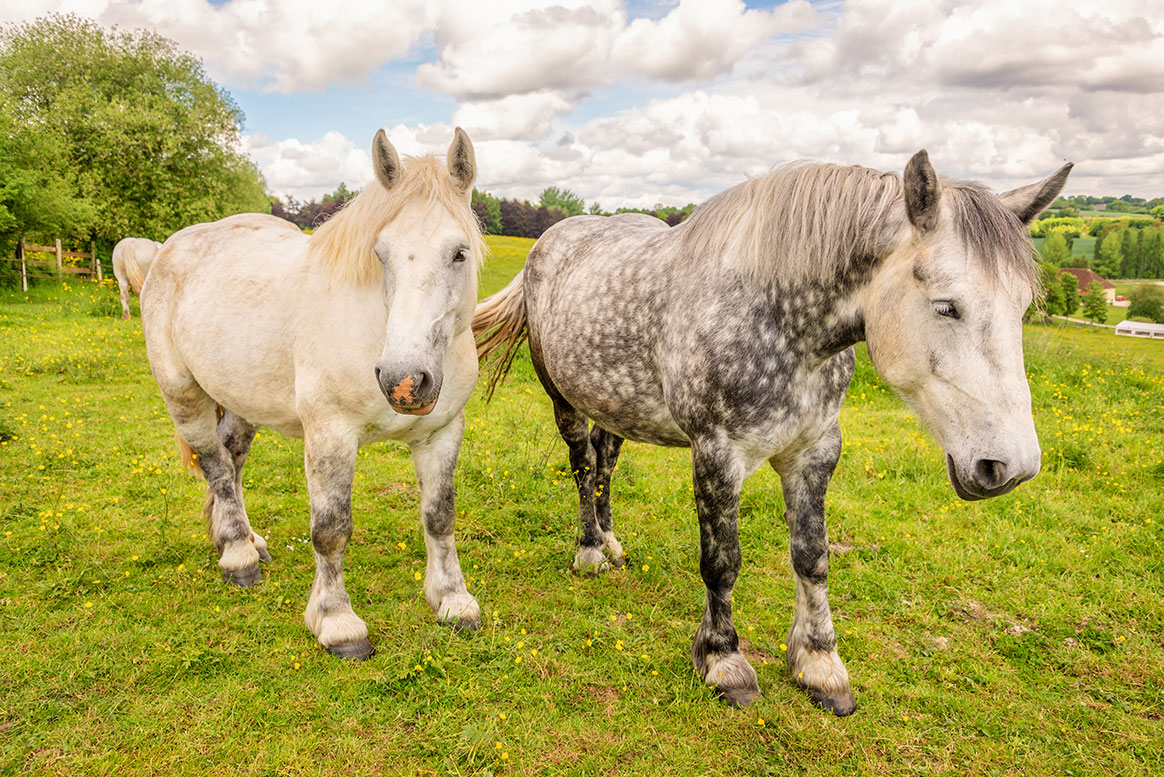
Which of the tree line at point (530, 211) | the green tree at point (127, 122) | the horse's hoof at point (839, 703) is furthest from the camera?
the tree line at point (530, 211)

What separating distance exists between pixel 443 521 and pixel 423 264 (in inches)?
66.9

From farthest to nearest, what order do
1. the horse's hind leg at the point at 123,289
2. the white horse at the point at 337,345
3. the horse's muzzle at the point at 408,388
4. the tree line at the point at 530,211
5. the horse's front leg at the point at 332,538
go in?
the tree line at the point at 530,211, the horse's hind leg at the point at 123,289, the horse's front leg at the point at 332,538, the white horse at the point at 337,345, the horse's muzzle at the point at 408,388

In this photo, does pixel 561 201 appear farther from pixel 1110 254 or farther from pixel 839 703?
pixel 1110 254

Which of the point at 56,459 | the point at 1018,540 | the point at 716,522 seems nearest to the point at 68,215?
the point at 56,459

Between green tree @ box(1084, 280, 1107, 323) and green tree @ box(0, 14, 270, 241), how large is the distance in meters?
55.7

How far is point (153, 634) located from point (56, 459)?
382 cm

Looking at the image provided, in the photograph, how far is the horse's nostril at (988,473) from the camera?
2.20 metres

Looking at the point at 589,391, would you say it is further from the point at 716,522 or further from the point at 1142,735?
the point at 1142,735

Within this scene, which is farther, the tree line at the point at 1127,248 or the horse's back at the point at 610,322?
the tree line at the point at 1127,248

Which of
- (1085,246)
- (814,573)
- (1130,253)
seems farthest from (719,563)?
(1085,246)

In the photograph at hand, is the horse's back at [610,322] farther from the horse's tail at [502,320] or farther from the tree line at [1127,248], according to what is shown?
the tree line at [1127,248]

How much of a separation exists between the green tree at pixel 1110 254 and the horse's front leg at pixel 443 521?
248ft

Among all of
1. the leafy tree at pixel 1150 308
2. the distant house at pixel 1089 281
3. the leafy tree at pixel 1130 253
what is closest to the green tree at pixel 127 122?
the leafy tree at pixel 1150 308

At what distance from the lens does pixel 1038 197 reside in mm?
2359
